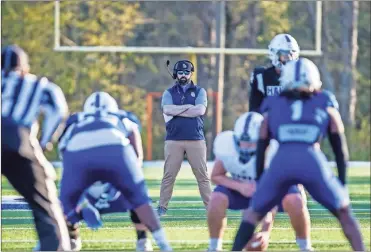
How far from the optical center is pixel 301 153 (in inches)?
364

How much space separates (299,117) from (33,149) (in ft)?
5.93

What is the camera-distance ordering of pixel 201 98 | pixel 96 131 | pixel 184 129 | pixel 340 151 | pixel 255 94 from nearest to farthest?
pixel 340 151 → pixel 96 131 → pixel 255 94 → pixel 201 98 → pixel 184 129

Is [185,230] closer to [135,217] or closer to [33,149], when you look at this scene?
[135,217]

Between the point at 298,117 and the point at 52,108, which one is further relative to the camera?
the point at 52,108

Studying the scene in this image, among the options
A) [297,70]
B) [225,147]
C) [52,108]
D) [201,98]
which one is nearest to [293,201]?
[225,147]

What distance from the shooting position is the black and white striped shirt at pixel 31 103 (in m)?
9.72

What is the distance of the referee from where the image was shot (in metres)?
9.61

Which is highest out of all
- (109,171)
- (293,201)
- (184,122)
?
(109,171)

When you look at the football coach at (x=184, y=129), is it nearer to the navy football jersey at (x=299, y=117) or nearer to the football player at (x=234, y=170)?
A: the football player at (x=234, y=170)

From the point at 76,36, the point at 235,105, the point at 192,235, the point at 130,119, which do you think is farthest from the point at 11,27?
the point at 130,119

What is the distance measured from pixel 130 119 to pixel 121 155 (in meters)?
0.57

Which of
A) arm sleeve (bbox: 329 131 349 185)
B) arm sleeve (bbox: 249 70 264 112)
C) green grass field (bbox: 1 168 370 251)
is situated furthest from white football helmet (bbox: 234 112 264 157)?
green grass field (bbox: 1 168 370 251)

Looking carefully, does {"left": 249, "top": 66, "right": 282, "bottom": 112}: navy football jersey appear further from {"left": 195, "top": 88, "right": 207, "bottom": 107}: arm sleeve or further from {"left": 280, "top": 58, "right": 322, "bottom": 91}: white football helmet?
{"left": 195, "top": 88, "right": 207, "bottom": 107}: arm sleeve

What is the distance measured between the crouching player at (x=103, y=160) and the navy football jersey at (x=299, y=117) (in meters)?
1.01
